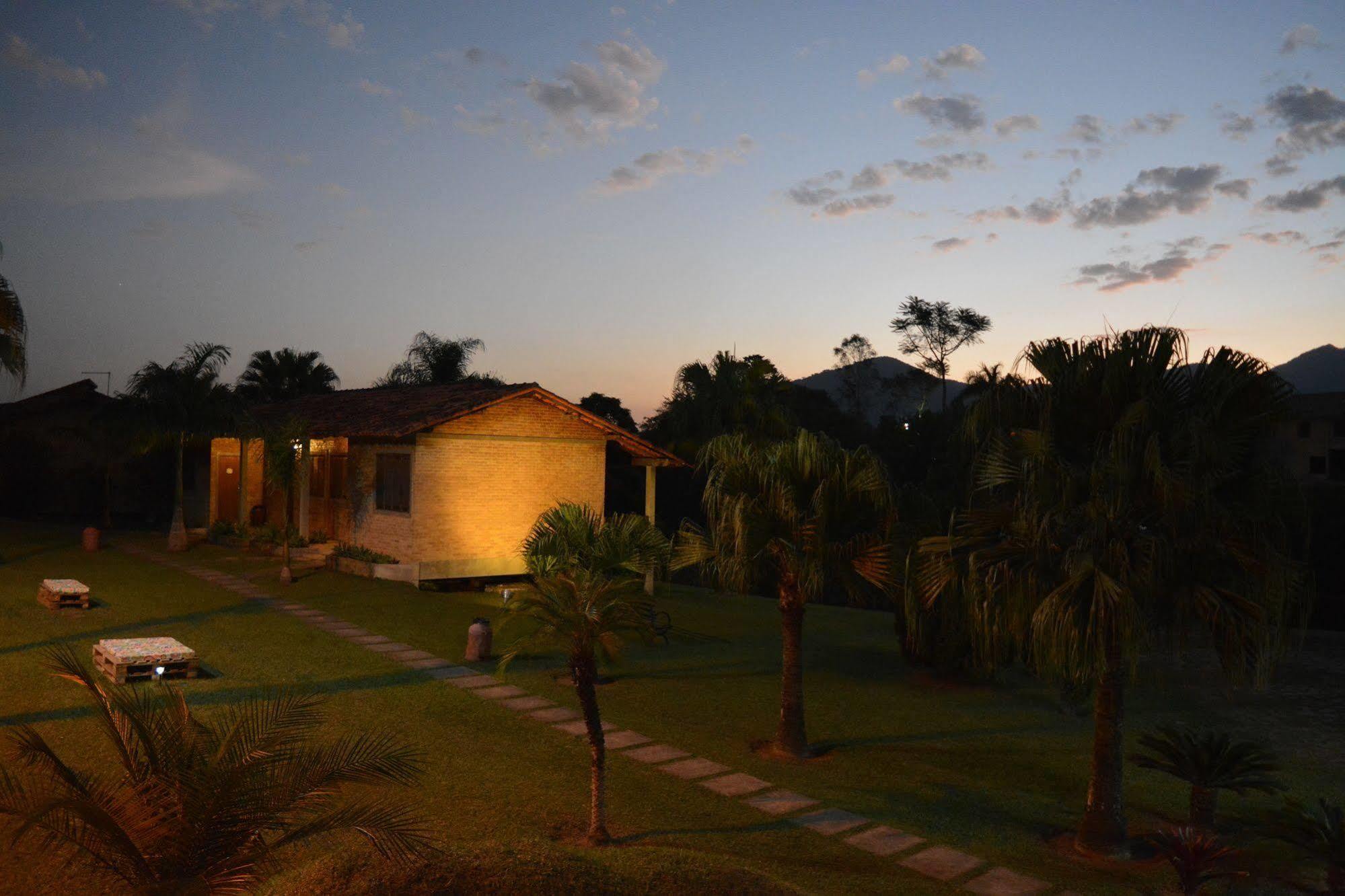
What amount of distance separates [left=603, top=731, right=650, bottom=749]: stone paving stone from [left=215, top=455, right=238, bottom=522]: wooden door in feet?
75.3

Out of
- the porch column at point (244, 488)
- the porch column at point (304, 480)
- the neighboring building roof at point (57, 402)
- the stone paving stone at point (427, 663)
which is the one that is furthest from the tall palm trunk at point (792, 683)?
the neighboring building roof at point (57, 402)

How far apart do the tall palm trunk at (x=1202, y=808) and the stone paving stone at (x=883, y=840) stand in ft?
7.96

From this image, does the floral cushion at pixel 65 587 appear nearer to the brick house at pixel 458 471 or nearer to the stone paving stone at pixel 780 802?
the brick house at pixel 458 471

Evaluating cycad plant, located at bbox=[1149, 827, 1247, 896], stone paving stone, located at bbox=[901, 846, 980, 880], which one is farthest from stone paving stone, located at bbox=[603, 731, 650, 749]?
cycad plant, located at bbox=[1149, 827, 1247, 896]

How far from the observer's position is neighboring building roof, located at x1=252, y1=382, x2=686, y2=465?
21.1 m

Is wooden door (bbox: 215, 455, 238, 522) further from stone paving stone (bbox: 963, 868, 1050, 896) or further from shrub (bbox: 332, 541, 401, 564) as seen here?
stone paving stone (bbox: 963, 868, 1050, 896)

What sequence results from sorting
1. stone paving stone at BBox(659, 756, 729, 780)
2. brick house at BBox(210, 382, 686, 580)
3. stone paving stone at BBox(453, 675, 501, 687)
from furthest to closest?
1. brick house at BBox(210, 382, 686, 580)
2. stone paving stone at BBox(453, 675, 501, 687)
3. stone paving stone at BBox(659, 756, 729, 780)

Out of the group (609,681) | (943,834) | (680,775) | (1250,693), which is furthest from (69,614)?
(1250,693)

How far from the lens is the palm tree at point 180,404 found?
1021 inches

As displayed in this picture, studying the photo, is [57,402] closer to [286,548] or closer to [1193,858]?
[286,548]

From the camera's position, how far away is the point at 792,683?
1060 centimetres

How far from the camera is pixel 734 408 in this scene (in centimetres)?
2983

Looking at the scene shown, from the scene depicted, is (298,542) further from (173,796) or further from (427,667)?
(173,796)

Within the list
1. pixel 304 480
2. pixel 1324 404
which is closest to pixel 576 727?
pixel 304 480
